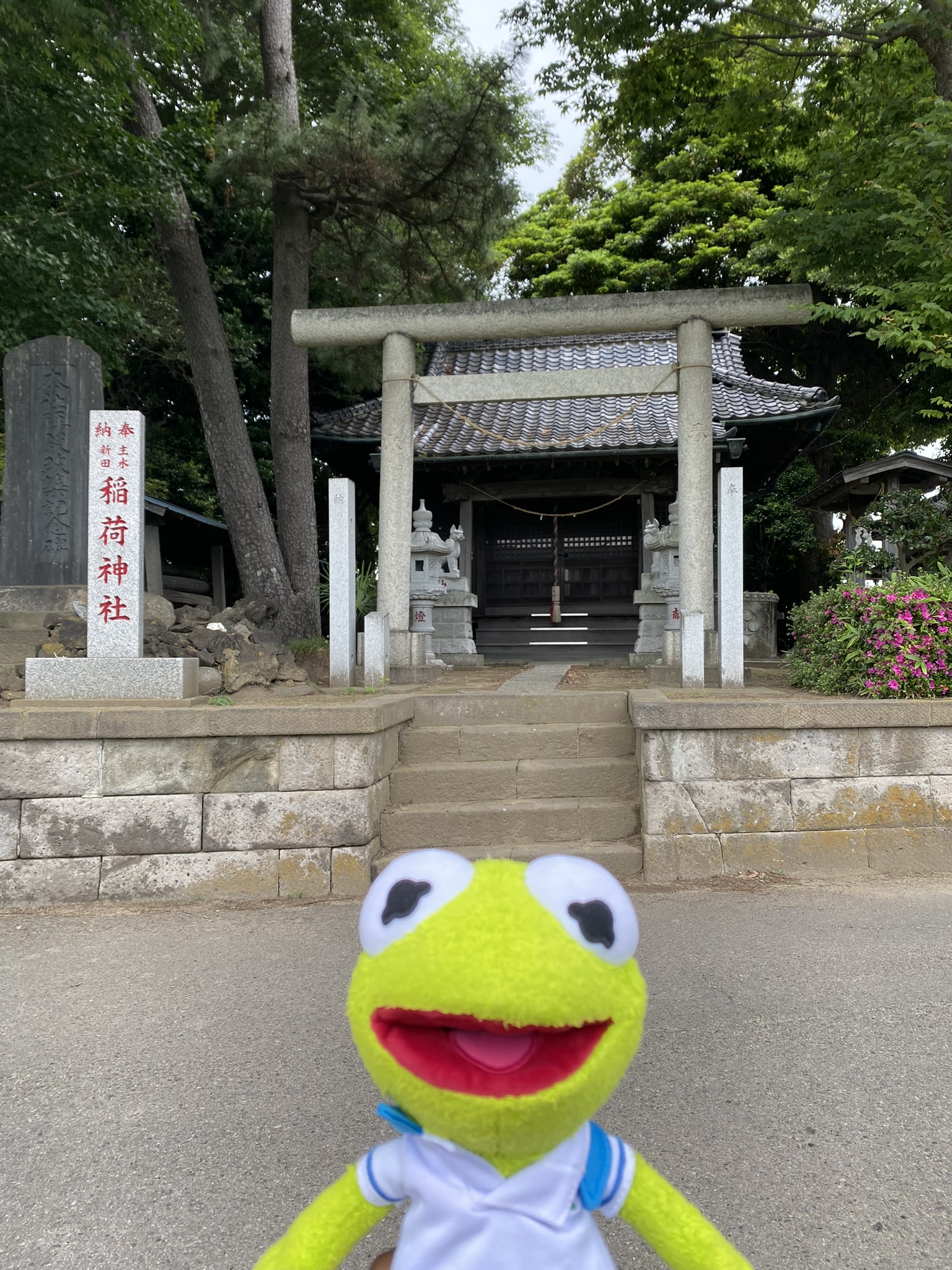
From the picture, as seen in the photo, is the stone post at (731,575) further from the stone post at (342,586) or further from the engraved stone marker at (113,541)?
the engraved stone marker at (113,541)

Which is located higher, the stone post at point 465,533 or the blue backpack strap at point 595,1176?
the stone post at point 465,533

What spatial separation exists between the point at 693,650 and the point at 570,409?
27.0ft

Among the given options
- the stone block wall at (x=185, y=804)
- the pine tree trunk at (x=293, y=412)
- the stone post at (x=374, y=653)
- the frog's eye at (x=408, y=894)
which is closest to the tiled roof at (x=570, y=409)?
the pine tree trunk at (x=293, y=412)

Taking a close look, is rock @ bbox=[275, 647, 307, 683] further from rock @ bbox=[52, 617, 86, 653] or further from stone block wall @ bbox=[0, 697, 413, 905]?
stone block wall @ bbox=[0, 697, 413, 905]

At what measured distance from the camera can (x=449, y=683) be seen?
8117 millimetres

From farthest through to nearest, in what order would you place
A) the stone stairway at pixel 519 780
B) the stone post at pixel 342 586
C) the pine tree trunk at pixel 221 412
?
the pine tree trunk at pixel 221 412 → the stone post at pixel 342 586 → the stone stairway at pixel 519 780

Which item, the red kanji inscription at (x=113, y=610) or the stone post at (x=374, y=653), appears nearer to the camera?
the red kanji inscription at (x=113, y=610)

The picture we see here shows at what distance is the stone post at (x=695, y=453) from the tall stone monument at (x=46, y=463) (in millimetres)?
5518

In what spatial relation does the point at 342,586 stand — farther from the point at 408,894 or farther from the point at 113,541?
the point at 408,894

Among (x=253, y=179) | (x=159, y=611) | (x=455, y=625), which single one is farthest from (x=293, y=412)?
(x=159, y=611)

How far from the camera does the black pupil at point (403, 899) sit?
1312 mm

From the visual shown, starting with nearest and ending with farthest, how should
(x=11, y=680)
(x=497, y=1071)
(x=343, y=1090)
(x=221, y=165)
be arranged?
1. (x=497, y=1071)
2. (x=343, y=1090)
3. (x=11, y=680)
4. (x=221, y=165)

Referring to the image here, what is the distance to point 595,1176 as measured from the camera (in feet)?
4.46

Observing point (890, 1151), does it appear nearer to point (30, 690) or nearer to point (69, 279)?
point (30, 690)
